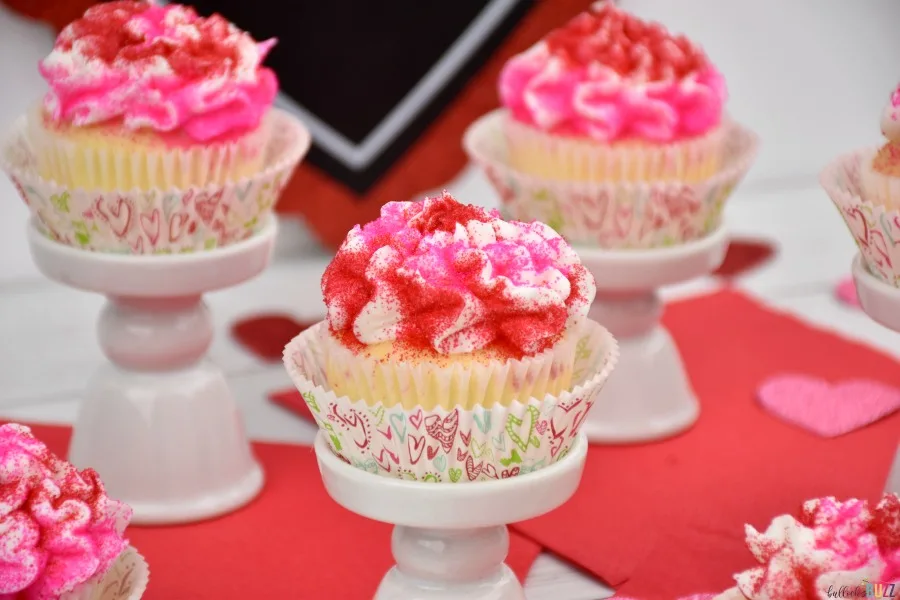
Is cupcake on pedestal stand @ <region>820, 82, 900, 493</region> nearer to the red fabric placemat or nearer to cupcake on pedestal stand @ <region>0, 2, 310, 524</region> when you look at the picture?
the red fabric placemat

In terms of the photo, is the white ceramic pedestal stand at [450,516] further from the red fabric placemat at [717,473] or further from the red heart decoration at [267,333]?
the red heart decoration at [267,333]

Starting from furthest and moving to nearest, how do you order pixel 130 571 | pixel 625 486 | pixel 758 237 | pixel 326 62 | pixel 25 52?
pixel 758 237 < pixel 326 62 < pixel 25 52 < pixel 625 486 < pixel 130 571

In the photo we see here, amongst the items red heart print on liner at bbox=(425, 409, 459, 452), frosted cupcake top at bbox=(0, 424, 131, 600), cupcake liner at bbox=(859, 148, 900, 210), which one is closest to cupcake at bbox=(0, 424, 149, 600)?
frosted cupcake top at bbox=(0, 424, 131, 600)

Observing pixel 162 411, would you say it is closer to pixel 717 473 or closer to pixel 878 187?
pixel 717 473

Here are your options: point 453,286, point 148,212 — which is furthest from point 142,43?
point 453,286

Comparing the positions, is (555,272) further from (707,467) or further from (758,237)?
(758,237)

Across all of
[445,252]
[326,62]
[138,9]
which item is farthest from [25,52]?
[445,252]
